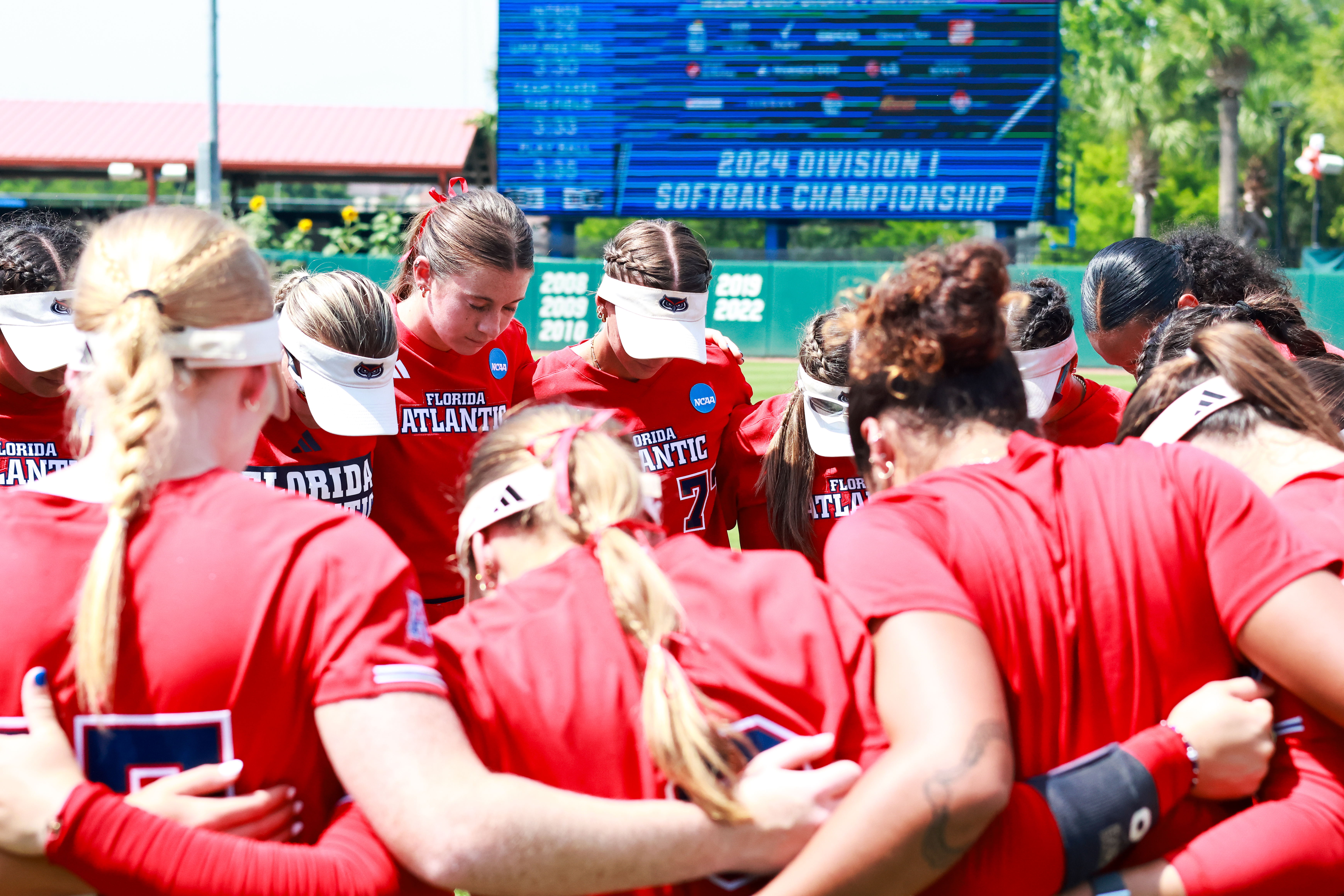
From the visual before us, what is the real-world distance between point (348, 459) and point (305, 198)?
44.0 metres

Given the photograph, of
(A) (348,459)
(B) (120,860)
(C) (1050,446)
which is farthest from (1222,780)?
(A) (348,459)

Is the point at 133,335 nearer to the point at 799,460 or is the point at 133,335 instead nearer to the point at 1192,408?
the point at 1192,408

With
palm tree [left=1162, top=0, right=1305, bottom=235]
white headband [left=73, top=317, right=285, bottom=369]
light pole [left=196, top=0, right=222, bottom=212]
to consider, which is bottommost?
light pole [left=196, top=0, right=222, bottom=212]

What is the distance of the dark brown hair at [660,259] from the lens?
12.8 ft

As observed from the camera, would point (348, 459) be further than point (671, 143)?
No

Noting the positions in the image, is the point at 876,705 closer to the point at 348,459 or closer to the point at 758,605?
the point at 758,605

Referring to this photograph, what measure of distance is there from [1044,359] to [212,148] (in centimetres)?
1881

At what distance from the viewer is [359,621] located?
5.39 ft

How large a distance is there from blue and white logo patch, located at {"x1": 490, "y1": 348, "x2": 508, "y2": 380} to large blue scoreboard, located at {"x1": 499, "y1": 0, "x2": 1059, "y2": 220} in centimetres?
1930

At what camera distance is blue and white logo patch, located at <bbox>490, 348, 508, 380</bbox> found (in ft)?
13.2

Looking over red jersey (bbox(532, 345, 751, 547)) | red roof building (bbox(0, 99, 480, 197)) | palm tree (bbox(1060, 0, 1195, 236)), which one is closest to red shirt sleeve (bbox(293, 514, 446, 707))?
red jersey (bbox(532, 345, 751, 547))

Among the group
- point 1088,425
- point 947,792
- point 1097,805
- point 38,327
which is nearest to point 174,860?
point 947,792

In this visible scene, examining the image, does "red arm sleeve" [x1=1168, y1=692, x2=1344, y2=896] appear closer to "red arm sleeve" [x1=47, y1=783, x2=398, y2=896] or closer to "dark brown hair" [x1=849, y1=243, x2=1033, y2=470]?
"dark brown hair" [x1=849, y1=243, x2=1033, y2=470]

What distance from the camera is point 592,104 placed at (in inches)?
Answer: 898
